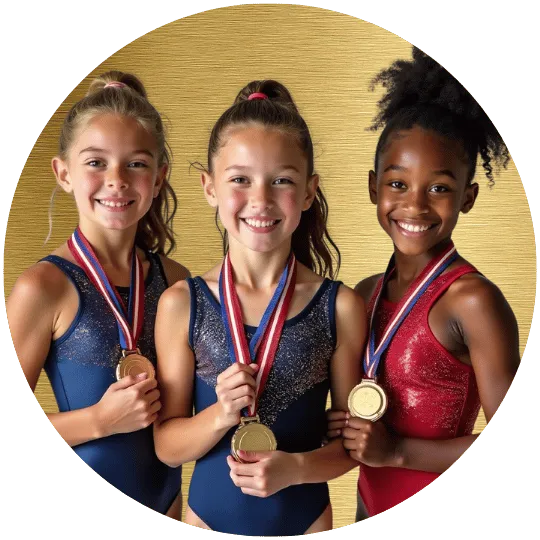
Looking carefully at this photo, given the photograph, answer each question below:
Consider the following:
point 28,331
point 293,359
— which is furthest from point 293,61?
point 28,331

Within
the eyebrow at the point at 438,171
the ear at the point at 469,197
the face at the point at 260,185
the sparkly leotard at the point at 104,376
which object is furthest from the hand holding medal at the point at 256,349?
the ear at the point at 469,197

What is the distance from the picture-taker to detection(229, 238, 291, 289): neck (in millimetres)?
3859

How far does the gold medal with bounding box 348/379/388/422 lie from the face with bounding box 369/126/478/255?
1.52 feet

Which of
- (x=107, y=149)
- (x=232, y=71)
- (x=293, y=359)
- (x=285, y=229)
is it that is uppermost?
(x=232, y=71)

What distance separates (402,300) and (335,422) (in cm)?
45

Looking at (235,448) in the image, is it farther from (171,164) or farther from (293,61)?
(293,61)

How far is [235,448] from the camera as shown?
3.81 metres

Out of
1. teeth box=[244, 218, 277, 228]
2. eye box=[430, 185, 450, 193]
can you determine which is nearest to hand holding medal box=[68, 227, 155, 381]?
teeth box=[244, 218, 277, 228]

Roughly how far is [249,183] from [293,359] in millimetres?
571

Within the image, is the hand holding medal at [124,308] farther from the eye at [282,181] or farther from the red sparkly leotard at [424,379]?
the red sparkly leotard at [424,379]

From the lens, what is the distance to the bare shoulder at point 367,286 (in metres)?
3.96

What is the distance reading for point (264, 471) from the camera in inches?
150

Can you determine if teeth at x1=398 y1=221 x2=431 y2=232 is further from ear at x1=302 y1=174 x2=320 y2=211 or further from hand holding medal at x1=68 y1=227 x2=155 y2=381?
hand holding medal at x1=68 y1=227 x2=155 y2=381

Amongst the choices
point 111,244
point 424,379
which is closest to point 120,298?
point 111,244
